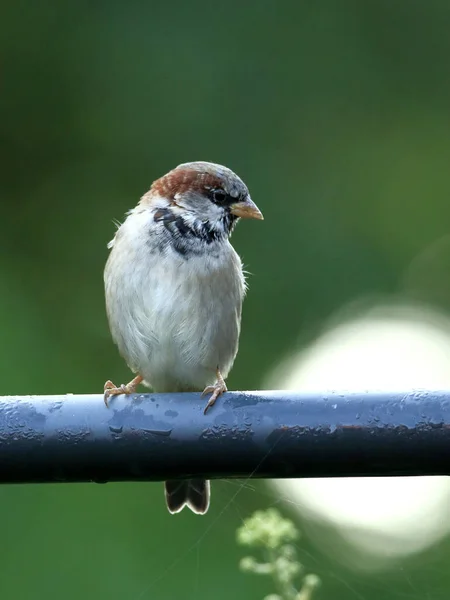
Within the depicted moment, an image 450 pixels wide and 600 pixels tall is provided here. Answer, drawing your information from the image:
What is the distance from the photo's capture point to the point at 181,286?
2.67 meters

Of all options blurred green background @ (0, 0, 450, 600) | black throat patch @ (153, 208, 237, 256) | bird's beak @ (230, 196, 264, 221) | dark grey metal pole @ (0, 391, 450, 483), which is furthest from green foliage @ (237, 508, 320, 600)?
blurred green background @ (0, 0, 450, 600)

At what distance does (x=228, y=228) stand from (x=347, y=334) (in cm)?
152

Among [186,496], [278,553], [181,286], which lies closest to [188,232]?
[181,286]

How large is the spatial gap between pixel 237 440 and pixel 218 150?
3.10 meters

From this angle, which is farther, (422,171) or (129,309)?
(422,171)

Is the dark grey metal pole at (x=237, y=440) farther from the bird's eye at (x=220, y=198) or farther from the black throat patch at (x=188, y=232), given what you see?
the bird's eye at (x=220, y=198)

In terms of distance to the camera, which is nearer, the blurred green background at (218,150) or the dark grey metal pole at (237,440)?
the dark grey metal pole at (237,440)

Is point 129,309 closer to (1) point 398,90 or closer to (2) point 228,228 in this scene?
(2) point 228,228

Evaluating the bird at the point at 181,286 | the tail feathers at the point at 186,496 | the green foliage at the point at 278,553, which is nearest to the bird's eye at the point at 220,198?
the bird at the point at 181,286

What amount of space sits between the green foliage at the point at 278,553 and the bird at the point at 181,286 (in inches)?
39.2

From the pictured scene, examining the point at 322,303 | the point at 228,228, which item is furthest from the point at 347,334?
the point at 228,228

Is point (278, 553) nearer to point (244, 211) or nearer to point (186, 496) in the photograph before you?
point (186, 496)

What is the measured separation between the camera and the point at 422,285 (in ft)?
14.7

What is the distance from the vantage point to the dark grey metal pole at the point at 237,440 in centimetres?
144
